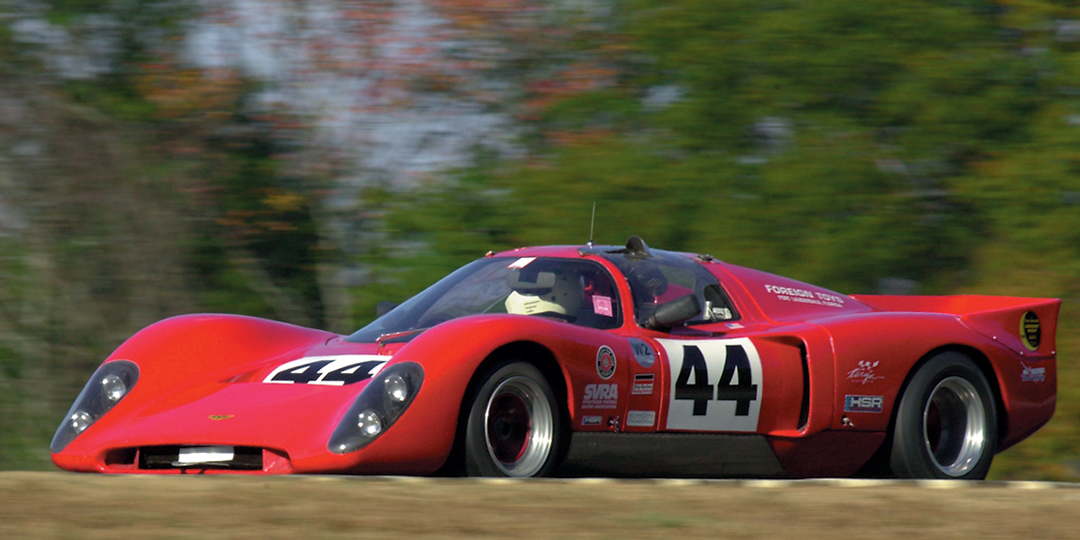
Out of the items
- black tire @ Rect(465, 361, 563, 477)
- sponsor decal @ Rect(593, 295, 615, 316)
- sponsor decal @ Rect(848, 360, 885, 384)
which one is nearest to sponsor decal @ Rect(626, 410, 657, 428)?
black tire @ Rect(465, 361, 563, 477)

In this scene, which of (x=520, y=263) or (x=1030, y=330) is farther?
(x=1030, y=330)

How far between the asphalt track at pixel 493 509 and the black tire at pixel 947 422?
1.67 meters

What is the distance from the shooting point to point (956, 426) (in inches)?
259

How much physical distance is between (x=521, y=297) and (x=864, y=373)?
1763 millimetres

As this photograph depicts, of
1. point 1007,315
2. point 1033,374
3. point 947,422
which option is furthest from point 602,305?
point 1033,374

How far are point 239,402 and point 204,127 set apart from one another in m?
7.20

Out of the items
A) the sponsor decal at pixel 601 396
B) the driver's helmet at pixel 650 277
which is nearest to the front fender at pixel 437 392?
the sponsor decal at pixel 601 396

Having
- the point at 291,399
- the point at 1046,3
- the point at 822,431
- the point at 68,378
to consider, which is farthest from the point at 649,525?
the point at 1046,3

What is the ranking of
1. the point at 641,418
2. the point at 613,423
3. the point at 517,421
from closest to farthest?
the point at 517,421, the point at 613,423, the point at 641,418

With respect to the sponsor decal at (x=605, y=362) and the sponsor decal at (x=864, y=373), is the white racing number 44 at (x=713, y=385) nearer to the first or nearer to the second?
the sponsor decal at (x=605, y=362)

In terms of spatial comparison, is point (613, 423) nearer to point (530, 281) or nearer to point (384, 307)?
point (530, 281)

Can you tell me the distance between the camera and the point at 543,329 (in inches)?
201

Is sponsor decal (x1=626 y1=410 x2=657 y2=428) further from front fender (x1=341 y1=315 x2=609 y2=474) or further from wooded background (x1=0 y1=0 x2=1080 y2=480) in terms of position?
wooded background (x1=0 y1=0 x2=1080 y2=480)

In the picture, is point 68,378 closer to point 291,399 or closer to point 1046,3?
point 291,399
